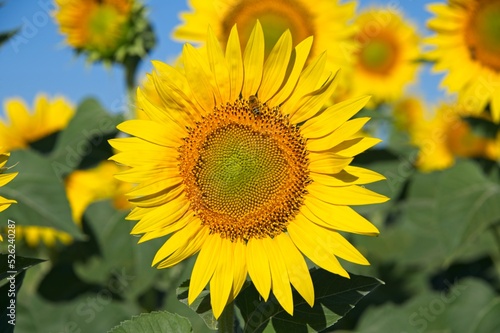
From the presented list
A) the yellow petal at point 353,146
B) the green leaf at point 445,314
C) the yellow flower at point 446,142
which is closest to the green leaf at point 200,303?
the yellow petal at point 353,146

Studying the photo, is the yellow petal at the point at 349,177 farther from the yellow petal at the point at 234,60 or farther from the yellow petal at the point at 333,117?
the yellow petal at the point at 234,60

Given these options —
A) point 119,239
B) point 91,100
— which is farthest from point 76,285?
point 91,100

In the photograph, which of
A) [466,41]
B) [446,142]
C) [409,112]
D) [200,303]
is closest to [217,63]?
[200,303]

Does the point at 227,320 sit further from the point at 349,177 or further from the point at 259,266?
the point at 349,177

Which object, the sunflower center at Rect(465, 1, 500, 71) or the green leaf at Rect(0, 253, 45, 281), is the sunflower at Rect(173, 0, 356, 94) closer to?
the sunflower center at Rect(465, 1, 500, 71)

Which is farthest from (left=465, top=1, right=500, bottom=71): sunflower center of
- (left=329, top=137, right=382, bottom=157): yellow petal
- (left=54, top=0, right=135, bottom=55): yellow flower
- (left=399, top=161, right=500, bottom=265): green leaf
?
(left=329, top=137, right=382, bottom=157): yellow petal

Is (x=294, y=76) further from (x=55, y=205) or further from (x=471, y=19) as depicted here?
(x=471, y=19)
